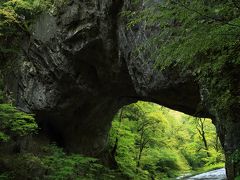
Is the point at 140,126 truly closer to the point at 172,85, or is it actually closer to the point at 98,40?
the point at 98,40

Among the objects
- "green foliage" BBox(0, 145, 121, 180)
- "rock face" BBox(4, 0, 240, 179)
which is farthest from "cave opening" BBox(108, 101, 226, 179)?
"green foliage" BBox(0, 145, 121, 180)

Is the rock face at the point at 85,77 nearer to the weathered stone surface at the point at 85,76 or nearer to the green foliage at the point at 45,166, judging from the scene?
the weathered stone surface at the point at 85,76

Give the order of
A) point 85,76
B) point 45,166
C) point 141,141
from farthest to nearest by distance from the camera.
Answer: point 141,141, point 85,76, point 45,166

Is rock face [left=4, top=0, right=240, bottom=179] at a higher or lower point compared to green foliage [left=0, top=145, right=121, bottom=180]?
higher

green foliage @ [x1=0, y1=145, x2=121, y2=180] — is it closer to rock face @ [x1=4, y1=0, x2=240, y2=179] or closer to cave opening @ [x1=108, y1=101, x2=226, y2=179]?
rock face @ [x1=4, y1=0, x2=240, y2=179]

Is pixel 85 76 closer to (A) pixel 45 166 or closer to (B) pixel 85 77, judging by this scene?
(B) pixel 85 77

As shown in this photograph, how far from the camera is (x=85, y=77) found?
13.3m

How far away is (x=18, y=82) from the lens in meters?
14.4

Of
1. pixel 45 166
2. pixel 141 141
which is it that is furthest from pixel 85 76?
pixel 141 141

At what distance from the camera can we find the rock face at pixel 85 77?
10250 millimetres

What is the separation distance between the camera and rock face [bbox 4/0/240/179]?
1025 cm

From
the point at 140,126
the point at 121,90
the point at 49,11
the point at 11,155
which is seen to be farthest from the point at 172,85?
the point at 140,126

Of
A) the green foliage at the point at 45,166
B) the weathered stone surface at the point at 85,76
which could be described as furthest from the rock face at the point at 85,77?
the green foliage at the point at 45,166

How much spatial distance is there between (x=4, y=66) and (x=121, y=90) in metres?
5.59
